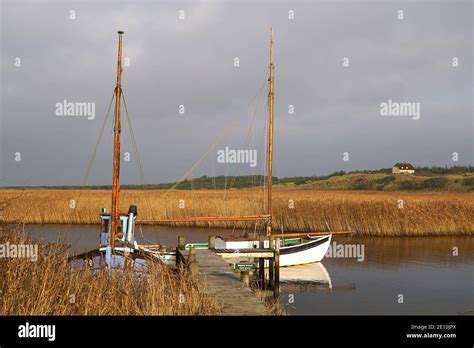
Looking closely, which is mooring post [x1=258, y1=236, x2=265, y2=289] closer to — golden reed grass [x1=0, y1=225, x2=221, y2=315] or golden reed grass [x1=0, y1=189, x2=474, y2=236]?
golden reed grass [x1=0, y1=189, x2=474, y2=236]

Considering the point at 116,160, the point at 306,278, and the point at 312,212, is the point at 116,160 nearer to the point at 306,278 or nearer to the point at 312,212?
the point at 306,278

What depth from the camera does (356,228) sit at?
3045cm

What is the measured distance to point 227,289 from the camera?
1215 cm

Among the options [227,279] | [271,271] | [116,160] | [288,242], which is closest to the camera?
[227,279]

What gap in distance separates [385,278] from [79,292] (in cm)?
1451

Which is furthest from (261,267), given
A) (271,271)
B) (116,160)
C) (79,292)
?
(79,292)

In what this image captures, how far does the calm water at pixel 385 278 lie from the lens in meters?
16.6

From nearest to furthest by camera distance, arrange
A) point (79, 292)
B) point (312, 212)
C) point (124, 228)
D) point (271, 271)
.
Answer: point (79, 292)
point (124, 228)
point (271, 271)
point (312, 212)

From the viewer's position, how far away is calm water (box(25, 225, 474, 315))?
1656cm

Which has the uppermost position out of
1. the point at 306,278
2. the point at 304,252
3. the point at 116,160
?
the point at 116,160
